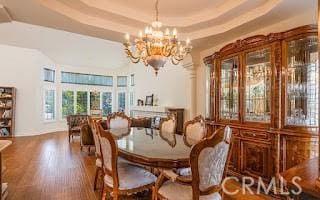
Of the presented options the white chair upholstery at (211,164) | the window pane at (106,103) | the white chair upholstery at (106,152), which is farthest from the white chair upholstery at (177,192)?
the window pane at (106,103)

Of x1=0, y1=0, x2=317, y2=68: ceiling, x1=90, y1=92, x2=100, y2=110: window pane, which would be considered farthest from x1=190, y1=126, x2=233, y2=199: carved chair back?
x1=90, y1=92, x2=100, y2=110: window pane

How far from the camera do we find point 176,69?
273 inches

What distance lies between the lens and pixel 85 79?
1084 centimetres

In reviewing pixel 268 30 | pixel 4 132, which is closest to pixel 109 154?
pixel 268 30

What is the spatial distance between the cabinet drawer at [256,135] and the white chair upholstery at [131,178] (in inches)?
66.5

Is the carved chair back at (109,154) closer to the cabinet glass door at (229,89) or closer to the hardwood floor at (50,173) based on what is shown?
the hardwood floor at (50,173)

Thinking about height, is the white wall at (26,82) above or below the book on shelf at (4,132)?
above

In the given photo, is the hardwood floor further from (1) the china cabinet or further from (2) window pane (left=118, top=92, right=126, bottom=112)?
(2) window pane (left=118, top=92, right=126, bottom=112)

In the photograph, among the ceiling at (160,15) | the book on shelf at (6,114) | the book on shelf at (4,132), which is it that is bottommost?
the book on shelf at (4,132)

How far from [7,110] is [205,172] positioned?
8.27 m

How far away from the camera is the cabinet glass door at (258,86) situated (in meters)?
3.24

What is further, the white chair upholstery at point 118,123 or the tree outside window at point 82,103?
the tree outside window at point 82,103

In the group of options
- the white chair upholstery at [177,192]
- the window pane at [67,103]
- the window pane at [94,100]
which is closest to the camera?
the white chair upholstery at [177,192]

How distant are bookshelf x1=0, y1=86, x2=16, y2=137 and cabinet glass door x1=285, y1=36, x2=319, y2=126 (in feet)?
27.5
